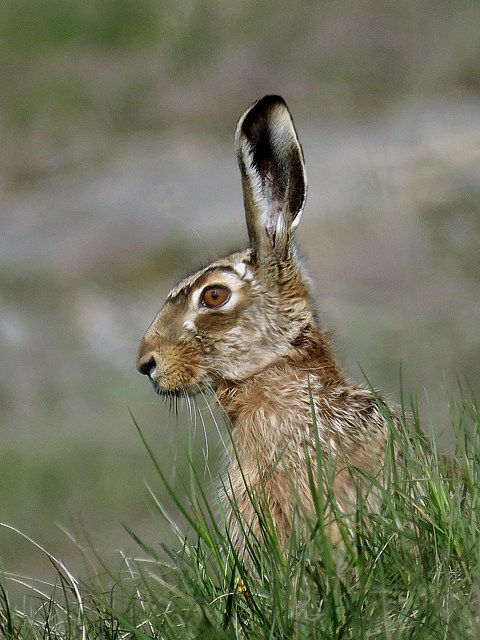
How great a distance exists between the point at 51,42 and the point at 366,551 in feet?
46.3

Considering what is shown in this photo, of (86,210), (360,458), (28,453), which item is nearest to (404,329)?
(28,453)

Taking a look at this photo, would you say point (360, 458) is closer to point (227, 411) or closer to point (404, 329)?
point (227, 411)

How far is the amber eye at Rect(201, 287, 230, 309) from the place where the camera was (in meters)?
5.27

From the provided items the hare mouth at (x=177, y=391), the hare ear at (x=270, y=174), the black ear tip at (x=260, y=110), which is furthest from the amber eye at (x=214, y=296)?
the black ear tip at (x=260, y=110)

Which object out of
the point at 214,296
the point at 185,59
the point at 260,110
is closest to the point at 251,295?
the point at 214,296

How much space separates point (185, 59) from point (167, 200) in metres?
3.07

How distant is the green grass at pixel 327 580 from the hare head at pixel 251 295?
0.92 m

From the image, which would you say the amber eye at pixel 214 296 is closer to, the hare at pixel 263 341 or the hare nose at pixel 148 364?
the hare at pixel 263 341

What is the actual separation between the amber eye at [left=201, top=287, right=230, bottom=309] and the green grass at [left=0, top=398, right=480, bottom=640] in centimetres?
115

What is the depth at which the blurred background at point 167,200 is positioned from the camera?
34.3 ft

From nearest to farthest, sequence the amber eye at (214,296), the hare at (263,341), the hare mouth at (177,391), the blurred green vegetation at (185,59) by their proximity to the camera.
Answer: the hare at (263,341), the hare mouth at (177,391), the amber eye at (214,296), the blurred green vegetation at (185,59)

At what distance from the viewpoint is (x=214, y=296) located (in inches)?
208

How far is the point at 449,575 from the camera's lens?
3.58 m

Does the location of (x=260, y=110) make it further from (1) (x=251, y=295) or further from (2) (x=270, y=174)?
(1) (x=251, y=295)
